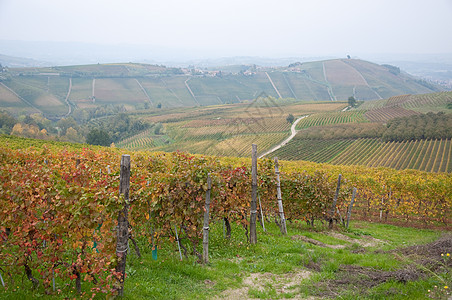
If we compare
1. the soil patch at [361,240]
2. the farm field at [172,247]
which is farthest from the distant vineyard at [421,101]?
the farm field at [172,247]

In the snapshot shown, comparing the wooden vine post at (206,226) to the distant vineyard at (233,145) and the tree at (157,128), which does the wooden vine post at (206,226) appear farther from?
the tree at (157,128)

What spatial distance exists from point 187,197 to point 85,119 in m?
153

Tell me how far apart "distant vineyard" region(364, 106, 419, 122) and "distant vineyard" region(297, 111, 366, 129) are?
3412 millimetres

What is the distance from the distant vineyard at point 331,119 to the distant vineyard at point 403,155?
33.4m

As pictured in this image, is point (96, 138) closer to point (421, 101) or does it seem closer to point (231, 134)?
point (231, 134)

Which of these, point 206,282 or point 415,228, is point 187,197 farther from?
point 415,228

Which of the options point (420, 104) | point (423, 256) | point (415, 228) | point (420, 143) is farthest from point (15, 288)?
point (420, 104)

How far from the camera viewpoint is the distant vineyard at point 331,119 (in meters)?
110

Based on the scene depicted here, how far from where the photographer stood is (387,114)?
110812 mm

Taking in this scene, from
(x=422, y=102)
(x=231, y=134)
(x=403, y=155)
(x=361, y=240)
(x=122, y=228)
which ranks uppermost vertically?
(x=422, y=102)

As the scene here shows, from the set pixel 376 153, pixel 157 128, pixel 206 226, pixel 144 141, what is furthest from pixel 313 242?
pixel 157 128

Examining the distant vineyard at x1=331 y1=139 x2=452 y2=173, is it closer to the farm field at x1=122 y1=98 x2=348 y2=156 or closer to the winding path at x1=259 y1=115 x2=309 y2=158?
the winding path at x1=259 y1=115 x2=309 y2=158

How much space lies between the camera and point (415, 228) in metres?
16.1

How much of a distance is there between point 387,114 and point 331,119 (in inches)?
811
